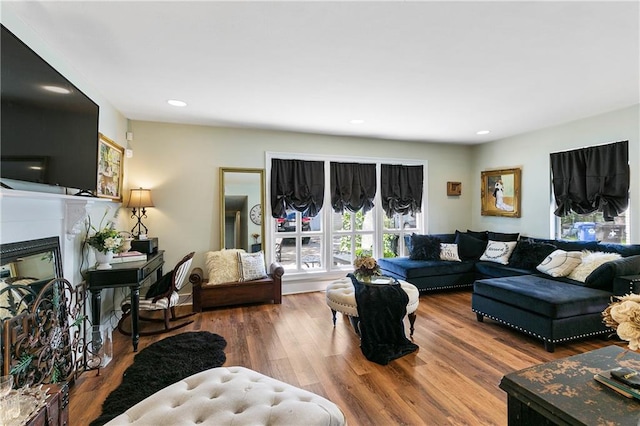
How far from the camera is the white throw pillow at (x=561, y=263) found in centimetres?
349

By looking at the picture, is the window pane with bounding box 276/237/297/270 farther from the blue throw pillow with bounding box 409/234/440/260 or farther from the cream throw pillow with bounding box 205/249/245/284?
the blue throw pillow with bounding box 409/234/440/260

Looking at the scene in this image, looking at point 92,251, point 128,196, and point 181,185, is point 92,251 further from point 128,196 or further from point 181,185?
point 181,185

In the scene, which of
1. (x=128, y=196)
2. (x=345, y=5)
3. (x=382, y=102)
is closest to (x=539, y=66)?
(x=382, y=102)

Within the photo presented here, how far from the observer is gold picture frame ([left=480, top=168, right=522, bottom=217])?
489cm

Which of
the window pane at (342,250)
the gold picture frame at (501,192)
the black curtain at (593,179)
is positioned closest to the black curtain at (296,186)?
the window pane at (342,250)

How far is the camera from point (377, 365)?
253cm

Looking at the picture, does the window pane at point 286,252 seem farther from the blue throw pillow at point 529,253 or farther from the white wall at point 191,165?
the blue throw pillow at point 529,253

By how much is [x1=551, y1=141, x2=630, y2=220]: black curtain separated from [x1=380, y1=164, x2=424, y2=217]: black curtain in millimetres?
1980

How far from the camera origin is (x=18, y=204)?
1.85 metres

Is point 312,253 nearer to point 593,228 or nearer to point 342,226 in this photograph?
point 342,226

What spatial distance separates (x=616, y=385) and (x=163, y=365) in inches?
113

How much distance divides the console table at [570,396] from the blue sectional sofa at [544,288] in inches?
67.3

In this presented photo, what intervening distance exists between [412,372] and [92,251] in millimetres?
3165

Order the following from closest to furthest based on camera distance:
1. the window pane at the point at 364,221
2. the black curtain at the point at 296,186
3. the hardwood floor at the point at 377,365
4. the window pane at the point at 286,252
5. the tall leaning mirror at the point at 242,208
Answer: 1. the hardwood floor at the point at 377,365
2. the tall leaning mirror at the point at 242,208
3. the black curtain at the point at 296,186
4. the window pane at the point at 286,252
5. the window pane at the point at 364,221
